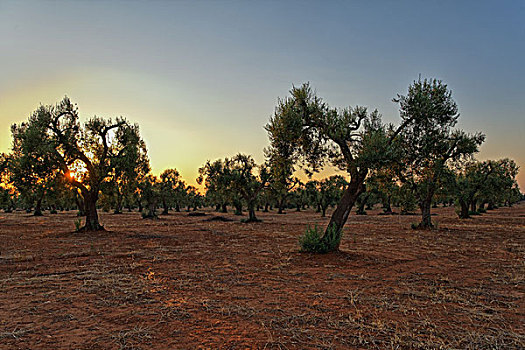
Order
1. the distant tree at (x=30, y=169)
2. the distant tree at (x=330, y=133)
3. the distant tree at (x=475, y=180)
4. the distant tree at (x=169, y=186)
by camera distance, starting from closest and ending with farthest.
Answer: the distant tree at (x=330, y=133) → the distant tree at (x=30, y=169) → the distant tree at (x=475, y=180) → the distant tree at (x=169, y=186)

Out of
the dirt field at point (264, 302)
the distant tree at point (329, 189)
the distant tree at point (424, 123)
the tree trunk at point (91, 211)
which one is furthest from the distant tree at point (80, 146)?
the distant tree at point (329, 189)

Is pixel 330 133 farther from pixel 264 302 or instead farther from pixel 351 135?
pixel 264 302

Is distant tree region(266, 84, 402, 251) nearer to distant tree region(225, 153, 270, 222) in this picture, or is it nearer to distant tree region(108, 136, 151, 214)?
distant tree region(108, 136, 151, 214)

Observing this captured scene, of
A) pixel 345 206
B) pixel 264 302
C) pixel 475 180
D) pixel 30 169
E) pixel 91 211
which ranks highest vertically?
pixel 475 180

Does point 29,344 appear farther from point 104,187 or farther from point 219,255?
point 104,187

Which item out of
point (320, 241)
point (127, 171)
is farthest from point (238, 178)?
point (320, 241)

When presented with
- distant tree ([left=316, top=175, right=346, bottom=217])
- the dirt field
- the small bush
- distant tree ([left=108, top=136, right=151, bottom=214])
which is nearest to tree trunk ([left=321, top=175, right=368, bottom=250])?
the small bush

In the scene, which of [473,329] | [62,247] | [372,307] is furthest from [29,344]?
[62,247]

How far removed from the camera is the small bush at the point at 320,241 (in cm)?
1450

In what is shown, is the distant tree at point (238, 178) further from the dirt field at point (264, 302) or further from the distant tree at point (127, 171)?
the dirt field at point (264, 302)

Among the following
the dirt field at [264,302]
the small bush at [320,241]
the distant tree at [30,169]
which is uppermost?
the distant tree at [30,169]

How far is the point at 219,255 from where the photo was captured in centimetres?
1500

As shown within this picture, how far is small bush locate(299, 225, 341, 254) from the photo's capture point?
14498 millimetres

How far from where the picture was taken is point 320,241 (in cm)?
1480
